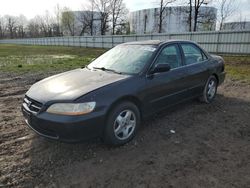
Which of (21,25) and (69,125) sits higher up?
(21,25)

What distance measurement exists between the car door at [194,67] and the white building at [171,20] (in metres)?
27.1

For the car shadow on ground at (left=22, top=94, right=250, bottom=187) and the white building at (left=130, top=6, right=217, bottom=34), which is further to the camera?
the white building at (left=130, top=6, right=217, bottom=34)

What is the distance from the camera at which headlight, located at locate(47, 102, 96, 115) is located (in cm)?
291

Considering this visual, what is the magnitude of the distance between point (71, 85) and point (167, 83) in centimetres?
171

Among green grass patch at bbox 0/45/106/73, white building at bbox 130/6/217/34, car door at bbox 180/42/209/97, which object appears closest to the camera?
car door at bbox 180/42/209/97

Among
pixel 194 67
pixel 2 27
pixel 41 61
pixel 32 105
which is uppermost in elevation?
pixel 2 27

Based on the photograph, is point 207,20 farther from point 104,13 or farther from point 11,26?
point 11,26

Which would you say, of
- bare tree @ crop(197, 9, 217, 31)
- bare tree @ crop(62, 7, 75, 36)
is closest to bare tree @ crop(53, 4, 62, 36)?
bare tree @ crop(62, 7, 75, 36)

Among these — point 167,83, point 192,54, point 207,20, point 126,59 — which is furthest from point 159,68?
point 207,20

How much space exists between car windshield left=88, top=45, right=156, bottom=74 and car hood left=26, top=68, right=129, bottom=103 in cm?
23

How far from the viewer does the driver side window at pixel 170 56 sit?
4086 millimetres

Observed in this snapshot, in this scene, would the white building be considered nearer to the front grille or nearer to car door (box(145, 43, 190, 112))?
car door (box(145, 43, 190, 112))

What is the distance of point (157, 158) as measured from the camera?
124 inches

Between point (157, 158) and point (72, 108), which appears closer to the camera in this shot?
point (72, 108)
